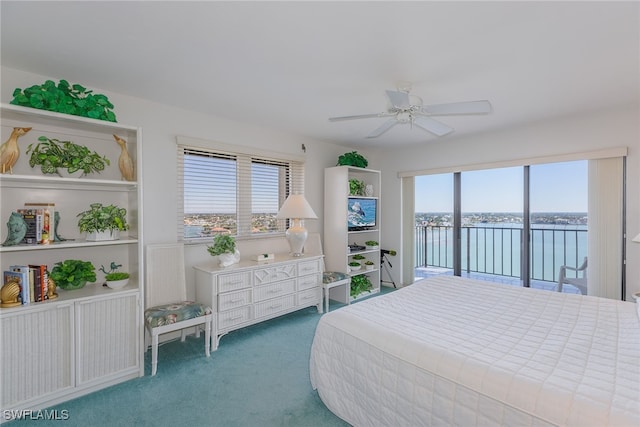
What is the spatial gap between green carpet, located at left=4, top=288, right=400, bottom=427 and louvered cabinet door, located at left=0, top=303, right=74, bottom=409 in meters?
0.16

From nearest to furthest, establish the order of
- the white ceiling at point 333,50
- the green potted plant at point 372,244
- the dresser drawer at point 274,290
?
the white ceiling at point 333,50
the dresser drawer at point 274,290
the green potted plant at point 372,244

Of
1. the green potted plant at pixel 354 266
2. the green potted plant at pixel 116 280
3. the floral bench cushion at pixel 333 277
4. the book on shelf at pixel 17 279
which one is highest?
the book on shelf at pixel 17 279

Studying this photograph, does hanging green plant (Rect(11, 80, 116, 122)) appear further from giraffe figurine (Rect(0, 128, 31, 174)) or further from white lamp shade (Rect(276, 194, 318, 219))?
white lamp shade (Rect(276, 194, 318, 219))

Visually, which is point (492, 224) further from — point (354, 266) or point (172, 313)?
point (172, 313)

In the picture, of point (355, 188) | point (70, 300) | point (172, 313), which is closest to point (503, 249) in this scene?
point (355, 188)

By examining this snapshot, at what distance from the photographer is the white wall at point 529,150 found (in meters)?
3.04

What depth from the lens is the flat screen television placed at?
4312 mm

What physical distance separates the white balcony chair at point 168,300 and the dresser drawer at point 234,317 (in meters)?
0.14

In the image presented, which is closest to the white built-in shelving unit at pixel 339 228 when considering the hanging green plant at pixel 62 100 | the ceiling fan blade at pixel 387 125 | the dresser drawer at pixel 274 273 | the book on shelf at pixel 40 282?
the dresser drawer at pixel 274 273

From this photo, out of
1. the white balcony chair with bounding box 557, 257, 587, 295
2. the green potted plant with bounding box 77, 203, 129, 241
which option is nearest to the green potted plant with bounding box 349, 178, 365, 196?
the white balcony chair with bounding box 557, 257, 587, 295

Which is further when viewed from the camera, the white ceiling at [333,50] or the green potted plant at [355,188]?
the green potted plant at [355,188]

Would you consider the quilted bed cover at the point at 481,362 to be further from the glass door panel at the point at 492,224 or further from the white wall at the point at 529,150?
the glass door panel at the point at 492,224

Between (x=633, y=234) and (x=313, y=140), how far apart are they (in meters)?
3.83

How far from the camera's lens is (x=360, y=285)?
453 centimetres
